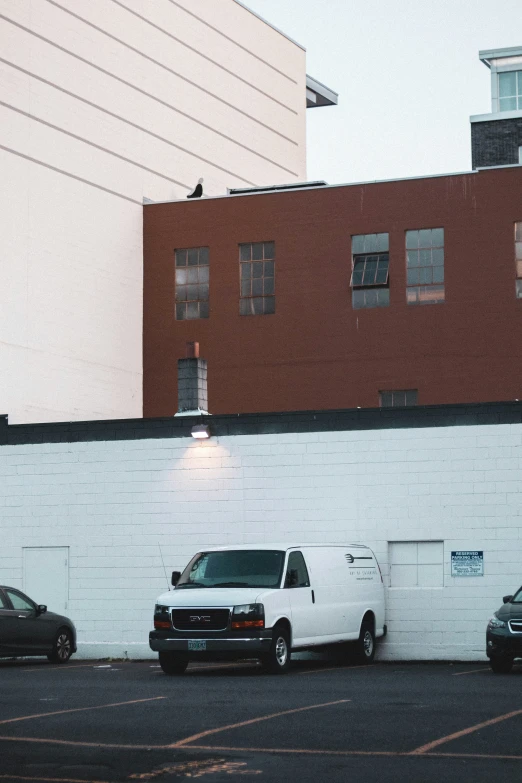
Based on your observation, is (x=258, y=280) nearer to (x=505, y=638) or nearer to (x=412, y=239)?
(x=412, y=239)

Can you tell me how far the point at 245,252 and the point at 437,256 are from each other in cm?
521

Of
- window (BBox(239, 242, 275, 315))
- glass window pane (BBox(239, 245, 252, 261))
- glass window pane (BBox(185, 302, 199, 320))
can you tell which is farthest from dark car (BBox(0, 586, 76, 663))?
glass window pane (BBox(239, 245, 252, 261))

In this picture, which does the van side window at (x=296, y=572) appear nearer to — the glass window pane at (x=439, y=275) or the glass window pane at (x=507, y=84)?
the glass window pane at (x=439, y=275)

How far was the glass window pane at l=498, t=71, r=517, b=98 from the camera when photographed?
174ft

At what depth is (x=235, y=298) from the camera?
3566 centimetres

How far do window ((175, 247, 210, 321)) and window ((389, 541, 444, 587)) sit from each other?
1341 centimetres

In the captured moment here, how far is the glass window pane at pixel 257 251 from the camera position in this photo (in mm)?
35656

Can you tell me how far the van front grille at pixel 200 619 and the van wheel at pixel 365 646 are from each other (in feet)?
12.2

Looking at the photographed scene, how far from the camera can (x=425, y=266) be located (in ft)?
111

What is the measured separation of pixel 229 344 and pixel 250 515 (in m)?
11.2

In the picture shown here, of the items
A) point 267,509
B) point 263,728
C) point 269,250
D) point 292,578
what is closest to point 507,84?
point 269,250

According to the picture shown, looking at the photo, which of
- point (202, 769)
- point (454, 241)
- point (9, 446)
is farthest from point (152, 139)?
point (202, 769)

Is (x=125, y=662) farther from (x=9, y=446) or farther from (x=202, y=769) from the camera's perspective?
(x=202, y=769)

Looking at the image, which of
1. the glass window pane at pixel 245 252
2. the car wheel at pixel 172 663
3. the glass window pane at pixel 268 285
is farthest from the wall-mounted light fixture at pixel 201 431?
→ the glass window pane at pixel 245 252
